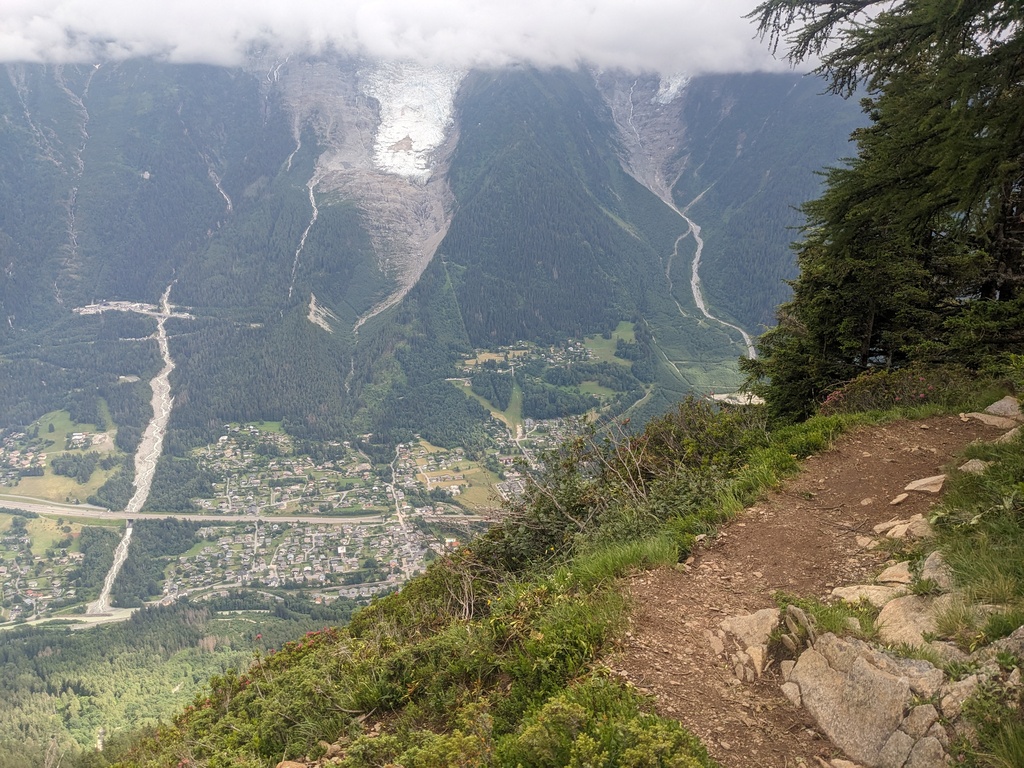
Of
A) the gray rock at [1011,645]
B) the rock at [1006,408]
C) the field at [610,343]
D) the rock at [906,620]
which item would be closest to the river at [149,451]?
the rock at [906,620]

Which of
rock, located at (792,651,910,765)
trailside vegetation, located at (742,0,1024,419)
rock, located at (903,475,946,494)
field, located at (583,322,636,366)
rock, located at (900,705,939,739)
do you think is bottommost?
field, located at (583,322,636,366)

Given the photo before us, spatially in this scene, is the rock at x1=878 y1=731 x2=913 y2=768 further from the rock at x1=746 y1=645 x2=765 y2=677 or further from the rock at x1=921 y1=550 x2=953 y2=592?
the rock at x1=921 y1=550 x2=953 y2=592

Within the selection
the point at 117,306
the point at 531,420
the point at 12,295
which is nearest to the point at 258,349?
the point at 117,306

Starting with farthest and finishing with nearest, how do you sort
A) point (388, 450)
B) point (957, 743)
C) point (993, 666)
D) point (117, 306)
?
point (117, 306)
point (388, 450)
point (993, 666)
point (957, 743)

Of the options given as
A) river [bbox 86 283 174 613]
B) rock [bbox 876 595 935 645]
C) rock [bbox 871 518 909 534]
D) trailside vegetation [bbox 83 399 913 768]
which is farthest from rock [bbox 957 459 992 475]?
river [bbox 86 283 174 613]

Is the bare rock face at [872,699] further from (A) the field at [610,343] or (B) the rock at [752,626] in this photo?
(A) the field at [610,343]

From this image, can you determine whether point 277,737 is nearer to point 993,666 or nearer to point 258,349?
point 993,666

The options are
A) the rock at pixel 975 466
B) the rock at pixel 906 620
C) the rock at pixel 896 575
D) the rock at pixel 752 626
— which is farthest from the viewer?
the rock at pixel 975 466
